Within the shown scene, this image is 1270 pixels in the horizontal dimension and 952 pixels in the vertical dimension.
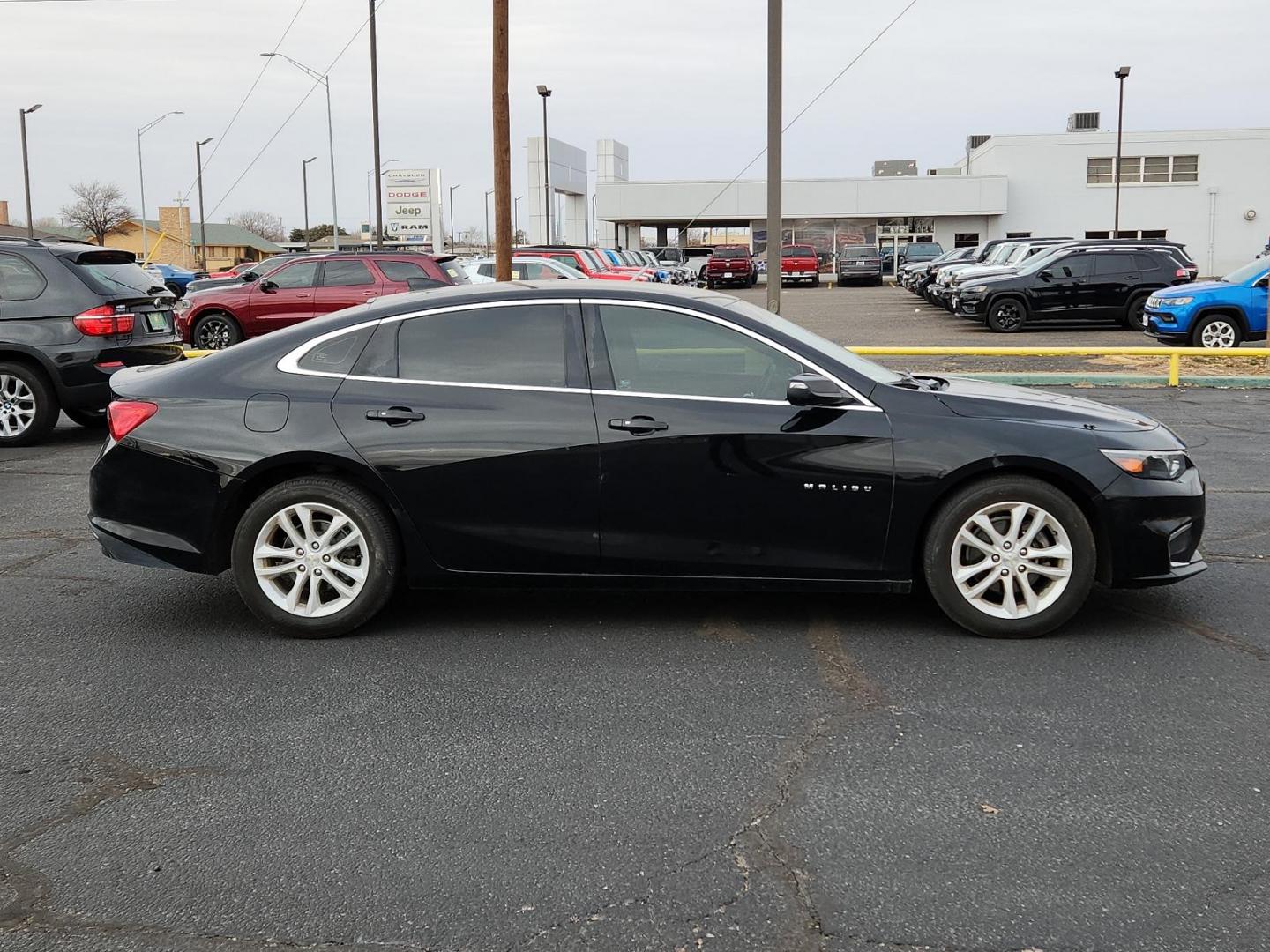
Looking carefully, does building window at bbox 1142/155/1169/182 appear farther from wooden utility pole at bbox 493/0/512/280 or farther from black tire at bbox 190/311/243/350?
black tire at bbox 190/311/243/350

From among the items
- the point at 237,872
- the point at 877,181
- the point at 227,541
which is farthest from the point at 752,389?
the point at 877,181

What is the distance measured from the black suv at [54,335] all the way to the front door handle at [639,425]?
280 inches

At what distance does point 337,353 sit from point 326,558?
0.92 metres

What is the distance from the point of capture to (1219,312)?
63.9 ft

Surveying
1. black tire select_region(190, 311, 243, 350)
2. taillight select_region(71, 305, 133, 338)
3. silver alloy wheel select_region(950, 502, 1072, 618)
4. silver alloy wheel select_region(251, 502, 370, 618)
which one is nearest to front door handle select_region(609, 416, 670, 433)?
silver alloy wheel select_region(251, 502, 370, 618)

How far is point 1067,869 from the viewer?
349 centimetres

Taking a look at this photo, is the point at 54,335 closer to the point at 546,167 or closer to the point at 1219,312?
the point at 1219,312

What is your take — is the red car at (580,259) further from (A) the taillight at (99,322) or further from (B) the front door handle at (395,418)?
(B) the front door handle at (395,418)

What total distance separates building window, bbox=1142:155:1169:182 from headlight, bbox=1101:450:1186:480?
59.5 meters

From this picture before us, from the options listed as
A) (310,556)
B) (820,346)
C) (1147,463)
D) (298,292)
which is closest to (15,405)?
(310,556)

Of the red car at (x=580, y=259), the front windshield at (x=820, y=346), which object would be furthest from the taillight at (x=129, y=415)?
the red car at (x=580, y=259)

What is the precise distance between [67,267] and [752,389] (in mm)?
7942

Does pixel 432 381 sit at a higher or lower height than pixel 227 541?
higher

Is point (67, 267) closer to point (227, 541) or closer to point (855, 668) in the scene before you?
point (227, 541)
